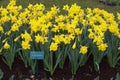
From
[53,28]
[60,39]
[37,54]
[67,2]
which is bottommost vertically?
[37,54]

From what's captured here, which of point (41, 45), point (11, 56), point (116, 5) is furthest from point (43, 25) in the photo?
point (116, 5)

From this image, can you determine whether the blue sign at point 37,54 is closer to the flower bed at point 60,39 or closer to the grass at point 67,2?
the flower bed at point 60,39

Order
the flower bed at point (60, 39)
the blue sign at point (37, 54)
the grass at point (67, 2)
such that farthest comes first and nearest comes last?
the grass at point (67, 2)
the flower bed at point (60, 39)
the blue sign at point (37, 54)

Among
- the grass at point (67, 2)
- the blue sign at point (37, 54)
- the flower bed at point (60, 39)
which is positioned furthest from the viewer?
the grass at point (67, 2)

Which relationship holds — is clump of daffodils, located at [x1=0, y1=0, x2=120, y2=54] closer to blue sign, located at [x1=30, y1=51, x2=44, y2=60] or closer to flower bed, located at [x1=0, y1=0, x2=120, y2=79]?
flower bed, located at [x1=0, y1=0, x2=120, y2=79]

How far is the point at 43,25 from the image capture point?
4.31 meters

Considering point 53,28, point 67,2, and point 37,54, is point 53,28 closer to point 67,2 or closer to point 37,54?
point 37,54

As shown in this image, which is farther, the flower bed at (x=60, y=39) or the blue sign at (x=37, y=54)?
the flower bed at (x=60, y=39)

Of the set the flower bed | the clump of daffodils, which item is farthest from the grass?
the flower bed

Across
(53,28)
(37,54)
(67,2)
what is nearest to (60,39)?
(53,28)

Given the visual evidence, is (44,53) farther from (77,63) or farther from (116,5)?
(116,5)

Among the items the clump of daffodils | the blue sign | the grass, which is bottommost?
the blue sign

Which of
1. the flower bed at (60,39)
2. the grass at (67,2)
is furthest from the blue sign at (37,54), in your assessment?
the grass at (67,2)

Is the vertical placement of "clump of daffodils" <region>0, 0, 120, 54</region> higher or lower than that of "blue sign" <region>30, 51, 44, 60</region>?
higher
